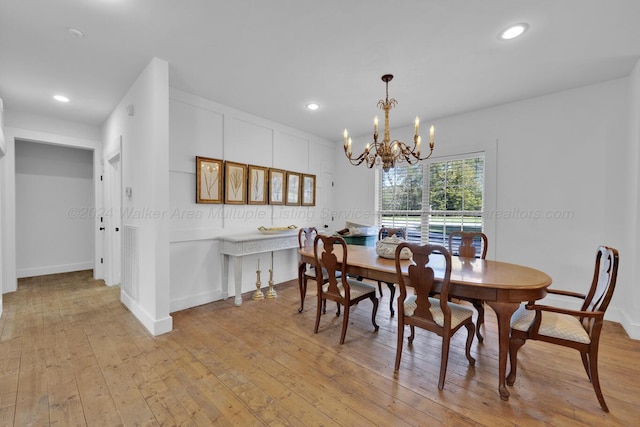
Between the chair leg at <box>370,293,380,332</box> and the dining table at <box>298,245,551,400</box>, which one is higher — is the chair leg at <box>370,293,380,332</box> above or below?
below

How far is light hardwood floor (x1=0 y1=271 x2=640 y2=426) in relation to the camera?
5.44ft

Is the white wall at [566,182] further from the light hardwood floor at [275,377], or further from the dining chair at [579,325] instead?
the dining chair at [579,325]

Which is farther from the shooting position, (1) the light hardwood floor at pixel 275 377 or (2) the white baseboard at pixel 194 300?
(2) the white baseboard at pixel 194 300

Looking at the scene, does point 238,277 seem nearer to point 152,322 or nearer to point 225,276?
point 225,276

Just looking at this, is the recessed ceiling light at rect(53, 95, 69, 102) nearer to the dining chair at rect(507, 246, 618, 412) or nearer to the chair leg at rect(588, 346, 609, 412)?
the dining chair at rect(507, 246, 618, 412)

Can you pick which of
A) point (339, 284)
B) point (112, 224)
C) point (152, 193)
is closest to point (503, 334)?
point (339, 284)

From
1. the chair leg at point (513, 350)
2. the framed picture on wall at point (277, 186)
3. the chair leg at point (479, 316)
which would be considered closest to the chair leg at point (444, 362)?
the chair leg at point (513, 350)

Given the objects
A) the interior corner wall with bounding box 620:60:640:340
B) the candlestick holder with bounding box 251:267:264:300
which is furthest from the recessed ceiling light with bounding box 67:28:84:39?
the interior corner wall with bounding box 620:60:640:340

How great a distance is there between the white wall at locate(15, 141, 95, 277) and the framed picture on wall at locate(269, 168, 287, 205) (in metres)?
3.87

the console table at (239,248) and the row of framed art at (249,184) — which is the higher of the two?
the row of framed art at (249,184)

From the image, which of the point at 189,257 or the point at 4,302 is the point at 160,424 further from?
the point at 4,302

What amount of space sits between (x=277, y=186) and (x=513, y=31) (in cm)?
341

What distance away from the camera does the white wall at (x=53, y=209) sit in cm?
473

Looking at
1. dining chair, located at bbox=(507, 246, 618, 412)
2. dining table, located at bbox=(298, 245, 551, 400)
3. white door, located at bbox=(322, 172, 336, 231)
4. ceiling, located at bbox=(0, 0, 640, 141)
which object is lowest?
dining chair, located at bbox=(507, 246, 618, 412)
